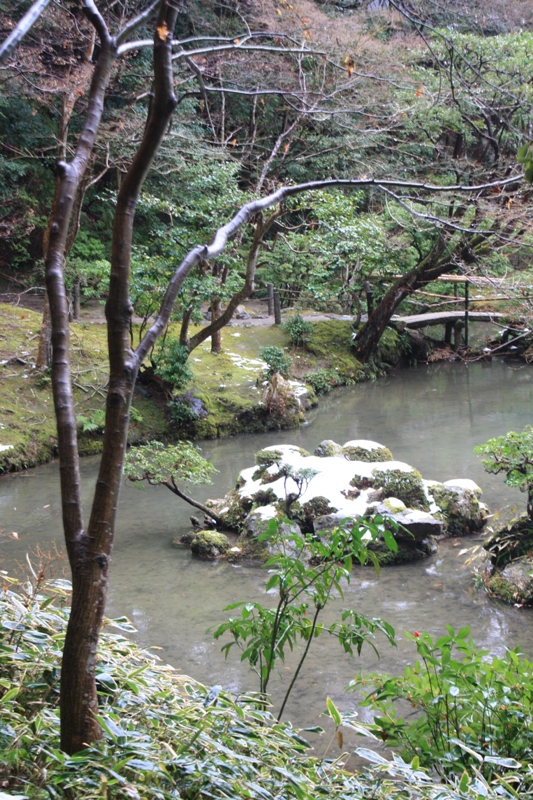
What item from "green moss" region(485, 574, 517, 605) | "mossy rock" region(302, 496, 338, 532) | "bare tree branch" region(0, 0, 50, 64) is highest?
"bare tree branch" region(0, 0, 50, 64)

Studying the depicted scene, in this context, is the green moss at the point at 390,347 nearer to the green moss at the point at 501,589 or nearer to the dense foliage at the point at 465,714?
the green moss at the point at 501,589

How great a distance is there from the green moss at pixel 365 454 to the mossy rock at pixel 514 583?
2.47 metres

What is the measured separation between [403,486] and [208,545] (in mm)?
2027

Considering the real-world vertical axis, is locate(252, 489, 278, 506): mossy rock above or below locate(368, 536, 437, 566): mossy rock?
above

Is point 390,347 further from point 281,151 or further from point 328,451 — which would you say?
point 328,451

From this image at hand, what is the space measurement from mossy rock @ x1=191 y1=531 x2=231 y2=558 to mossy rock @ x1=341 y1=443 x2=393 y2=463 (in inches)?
83.4

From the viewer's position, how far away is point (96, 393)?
34.9ft

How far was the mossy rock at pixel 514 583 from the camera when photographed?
5125 millimetres

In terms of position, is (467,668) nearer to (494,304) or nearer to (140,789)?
(140,789)

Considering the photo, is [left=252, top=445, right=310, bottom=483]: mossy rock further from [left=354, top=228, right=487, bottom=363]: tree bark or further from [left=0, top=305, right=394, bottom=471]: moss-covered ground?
[left=354, top=228, right=487, bottom=363]: tree bark

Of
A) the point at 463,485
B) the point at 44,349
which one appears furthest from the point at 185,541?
the point at 44,349

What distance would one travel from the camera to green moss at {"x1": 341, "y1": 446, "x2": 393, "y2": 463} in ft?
25.4

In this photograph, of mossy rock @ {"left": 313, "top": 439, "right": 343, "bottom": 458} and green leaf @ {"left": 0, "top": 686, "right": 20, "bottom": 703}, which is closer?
green leaf @ {"left": 0, "top": 686, "right": 20, "bottom": 703}

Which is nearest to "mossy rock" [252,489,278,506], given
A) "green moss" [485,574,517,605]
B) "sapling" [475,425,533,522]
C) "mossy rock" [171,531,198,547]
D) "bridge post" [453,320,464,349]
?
"mossy rock" [171,531,198,547]
